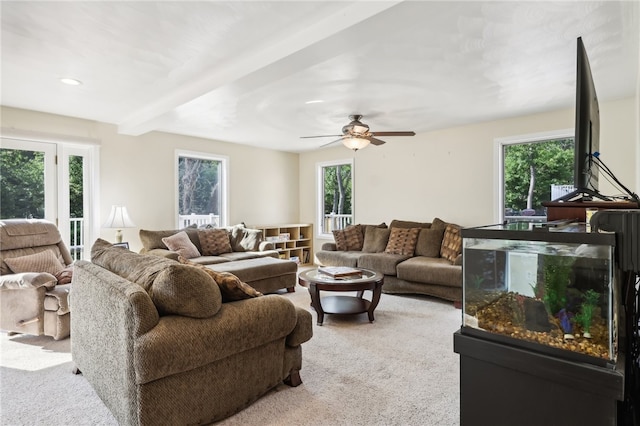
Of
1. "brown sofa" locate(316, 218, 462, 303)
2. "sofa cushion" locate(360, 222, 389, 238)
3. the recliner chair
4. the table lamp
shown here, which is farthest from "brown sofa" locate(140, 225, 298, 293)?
"sofa cushion" locate(360, 222, 389, 238)

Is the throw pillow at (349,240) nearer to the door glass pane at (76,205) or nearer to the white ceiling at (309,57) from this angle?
the white ceiling at (309,57)

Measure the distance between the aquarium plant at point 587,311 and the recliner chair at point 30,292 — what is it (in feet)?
11.4

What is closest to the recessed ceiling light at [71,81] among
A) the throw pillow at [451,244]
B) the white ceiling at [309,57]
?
the white ceiling at [309,57]

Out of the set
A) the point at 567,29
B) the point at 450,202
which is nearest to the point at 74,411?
the point at 567,29

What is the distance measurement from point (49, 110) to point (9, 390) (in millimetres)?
3442

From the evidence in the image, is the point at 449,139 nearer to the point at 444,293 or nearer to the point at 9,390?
the point at 444,293

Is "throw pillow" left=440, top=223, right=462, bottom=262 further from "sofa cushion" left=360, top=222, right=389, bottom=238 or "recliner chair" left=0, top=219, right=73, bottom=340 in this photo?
"recliner chair" left=0, top=219, right=73, bottom=340

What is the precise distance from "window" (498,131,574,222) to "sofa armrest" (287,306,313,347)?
11.7 feet

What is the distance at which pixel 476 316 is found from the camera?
1278mm

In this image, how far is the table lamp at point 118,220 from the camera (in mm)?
4401

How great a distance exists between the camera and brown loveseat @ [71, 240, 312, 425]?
61.3 inches

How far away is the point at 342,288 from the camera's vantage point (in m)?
3.27

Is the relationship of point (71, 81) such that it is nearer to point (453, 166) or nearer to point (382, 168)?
point (382, 168)

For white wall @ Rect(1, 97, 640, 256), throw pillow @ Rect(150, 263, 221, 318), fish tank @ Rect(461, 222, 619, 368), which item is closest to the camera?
fish tank @ Rect(461, 222, 619, 368)
